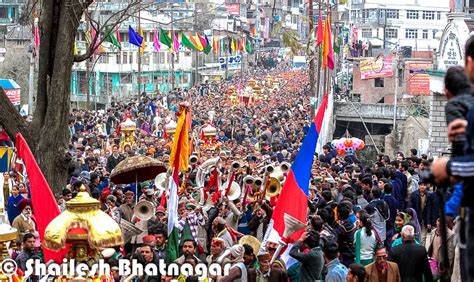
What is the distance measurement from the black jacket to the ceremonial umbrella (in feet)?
16.9

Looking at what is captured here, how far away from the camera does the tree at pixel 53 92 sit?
14531 mm

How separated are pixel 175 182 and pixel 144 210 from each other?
1.27 meters

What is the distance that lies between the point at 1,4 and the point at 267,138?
52016 millimetres

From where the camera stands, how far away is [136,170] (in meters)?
16.3

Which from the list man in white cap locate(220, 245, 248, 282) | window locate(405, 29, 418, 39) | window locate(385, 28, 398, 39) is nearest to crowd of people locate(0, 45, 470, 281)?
man in white cap locate(220, 245, 248, 282)

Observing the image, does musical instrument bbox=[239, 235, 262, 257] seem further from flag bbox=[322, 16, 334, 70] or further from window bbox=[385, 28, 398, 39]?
window bbox=[385, 28, 398, 39]

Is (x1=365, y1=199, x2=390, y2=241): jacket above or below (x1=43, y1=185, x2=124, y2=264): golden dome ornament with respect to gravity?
below

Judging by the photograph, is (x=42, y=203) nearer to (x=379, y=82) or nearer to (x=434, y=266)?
(x=434, y=266)

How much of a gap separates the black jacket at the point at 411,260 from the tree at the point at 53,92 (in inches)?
186

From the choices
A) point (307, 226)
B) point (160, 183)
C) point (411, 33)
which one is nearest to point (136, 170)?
point (160, 183)

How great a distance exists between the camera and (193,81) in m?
89.1

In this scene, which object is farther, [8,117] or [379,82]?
[379,82]

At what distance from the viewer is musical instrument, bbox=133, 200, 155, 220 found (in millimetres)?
14328

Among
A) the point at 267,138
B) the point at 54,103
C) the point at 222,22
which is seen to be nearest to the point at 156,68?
the point at 222,22
